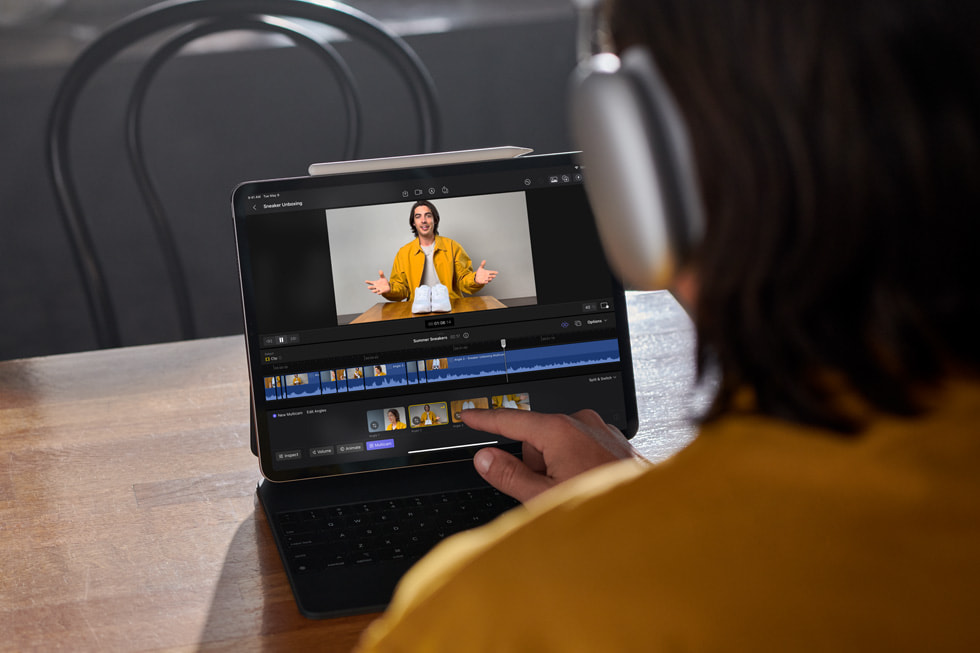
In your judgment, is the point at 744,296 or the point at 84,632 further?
the point at 84,632

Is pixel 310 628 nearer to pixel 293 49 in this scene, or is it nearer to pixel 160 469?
pixel 160 469

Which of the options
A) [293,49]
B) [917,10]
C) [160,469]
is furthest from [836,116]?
[293,49]

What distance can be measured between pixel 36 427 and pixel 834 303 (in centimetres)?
89

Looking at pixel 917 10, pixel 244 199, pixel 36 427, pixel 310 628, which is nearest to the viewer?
pixel 917 10

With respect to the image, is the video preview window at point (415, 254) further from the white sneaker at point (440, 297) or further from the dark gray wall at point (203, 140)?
the dark gray wall at point (203, 140)

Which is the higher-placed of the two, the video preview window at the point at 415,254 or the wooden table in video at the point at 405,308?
the video preview window at the point at 415,254

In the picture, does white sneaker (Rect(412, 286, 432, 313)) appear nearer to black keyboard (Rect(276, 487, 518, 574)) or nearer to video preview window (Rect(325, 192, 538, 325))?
video preview window (Rect(325, 192, 538, 325))

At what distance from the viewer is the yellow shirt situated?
27cm

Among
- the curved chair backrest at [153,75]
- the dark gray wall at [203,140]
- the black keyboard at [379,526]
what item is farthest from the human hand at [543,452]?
the dark gray wall at [203,140]

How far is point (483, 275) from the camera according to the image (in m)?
0.80

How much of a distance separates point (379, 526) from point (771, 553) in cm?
46

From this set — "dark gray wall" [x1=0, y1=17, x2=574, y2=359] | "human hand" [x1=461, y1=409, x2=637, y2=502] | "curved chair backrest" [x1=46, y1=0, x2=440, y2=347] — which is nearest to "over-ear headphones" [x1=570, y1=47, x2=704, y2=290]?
"human hand" [x1=461, y1=409, x2=637, y2=502]

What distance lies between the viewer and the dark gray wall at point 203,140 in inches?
103

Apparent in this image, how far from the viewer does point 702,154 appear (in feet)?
1.00
